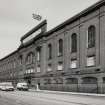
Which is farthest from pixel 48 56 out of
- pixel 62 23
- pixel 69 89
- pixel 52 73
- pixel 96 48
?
pixel 96 48

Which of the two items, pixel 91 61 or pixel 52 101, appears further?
pixel 91 61

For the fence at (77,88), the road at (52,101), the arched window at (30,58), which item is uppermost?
the arched window at (30,58)

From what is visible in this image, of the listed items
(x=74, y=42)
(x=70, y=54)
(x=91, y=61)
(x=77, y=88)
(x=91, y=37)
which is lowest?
(x=77, y=88)

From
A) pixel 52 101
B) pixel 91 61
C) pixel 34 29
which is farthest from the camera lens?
pixel 34 29

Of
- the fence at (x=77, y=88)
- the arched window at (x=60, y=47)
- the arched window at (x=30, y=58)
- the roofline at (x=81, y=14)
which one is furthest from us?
the arched window at (x=30, y=58)

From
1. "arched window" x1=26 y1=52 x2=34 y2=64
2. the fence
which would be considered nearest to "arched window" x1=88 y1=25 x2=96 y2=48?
the fence

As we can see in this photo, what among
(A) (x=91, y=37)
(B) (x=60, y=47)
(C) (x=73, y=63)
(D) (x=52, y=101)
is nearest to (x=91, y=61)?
(A) (x=91, y=37)

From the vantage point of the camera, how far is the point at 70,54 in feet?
162

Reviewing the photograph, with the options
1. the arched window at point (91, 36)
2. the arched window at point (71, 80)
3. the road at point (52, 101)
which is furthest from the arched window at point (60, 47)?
the road at point (52, 101)

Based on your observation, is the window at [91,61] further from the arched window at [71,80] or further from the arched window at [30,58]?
the arched window at [30,58]

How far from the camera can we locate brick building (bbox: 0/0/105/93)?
4084 centimetres

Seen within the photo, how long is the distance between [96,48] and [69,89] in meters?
10.6

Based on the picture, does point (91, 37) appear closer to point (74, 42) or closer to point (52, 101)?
point (74, 42)

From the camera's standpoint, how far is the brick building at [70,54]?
134 feet
